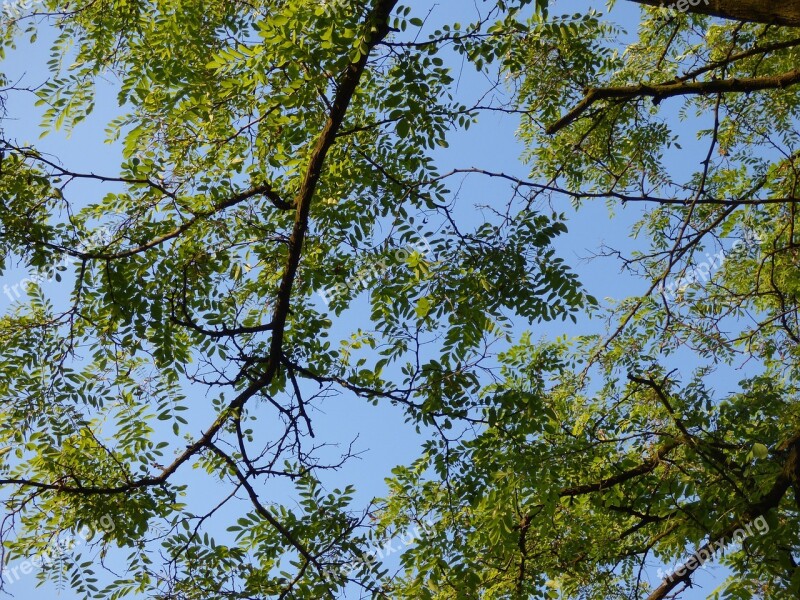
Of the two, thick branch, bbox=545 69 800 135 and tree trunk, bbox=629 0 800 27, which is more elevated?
thick branch, bbox=545 69 800 135

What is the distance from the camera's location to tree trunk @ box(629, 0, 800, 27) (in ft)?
12.2

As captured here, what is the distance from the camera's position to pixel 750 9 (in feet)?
12.4

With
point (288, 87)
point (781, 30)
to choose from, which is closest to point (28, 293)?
point (288, 87)

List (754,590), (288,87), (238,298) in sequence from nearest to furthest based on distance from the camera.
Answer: (754,590)
(288,87)
(238,298)

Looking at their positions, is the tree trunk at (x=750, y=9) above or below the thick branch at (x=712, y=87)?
below

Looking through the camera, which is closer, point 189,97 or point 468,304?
point 468,304

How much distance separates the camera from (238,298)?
6.23 meters

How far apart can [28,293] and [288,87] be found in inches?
106

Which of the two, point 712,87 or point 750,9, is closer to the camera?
point 750,9

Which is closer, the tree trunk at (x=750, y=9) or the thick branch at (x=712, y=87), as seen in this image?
the tree trunk at (x=750, y=9)

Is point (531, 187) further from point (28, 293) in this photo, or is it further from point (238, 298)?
point (28, 293)

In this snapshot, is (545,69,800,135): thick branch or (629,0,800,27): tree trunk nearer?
(629,0,800,27): tree trunk

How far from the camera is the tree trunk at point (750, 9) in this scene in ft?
12.2

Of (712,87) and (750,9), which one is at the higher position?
(712,87)
